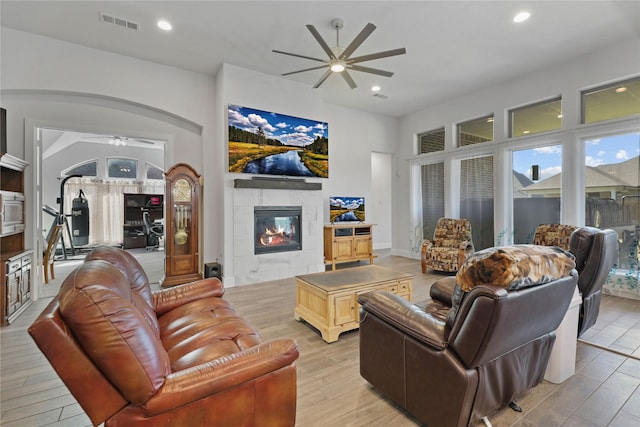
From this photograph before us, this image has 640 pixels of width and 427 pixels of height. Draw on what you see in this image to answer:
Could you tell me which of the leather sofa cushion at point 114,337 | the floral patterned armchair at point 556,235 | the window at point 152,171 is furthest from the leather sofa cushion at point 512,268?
the window at point 152,171

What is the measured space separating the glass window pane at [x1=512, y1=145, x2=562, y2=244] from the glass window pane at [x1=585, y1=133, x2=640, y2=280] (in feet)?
1.34

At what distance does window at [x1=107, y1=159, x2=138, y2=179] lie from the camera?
8.88 m

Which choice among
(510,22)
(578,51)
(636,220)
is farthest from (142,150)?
(636,220)

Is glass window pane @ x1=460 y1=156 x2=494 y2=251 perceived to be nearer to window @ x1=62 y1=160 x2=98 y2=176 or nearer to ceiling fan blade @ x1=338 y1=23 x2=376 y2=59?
ceiling fan blade @ x1=338 y1=23 x2=376 y2=59

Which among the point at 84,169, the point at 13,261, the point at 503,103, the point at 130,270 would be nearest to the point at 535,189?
the point at 503,103

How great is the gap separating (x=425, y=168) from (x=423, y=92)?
5.82 feet

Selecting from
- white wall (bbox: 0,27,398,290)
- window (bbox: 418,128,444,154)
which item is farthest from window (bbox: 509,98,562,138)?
white wall (bbox: 0,27,398,290)

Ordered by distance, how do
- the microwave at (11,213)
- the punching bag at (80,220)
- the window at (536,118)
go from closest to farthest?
the microwave at (11,213) < the window at (536,118) < the punching bag at (80,220)

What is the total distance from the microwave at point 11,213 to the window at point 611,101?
7671 mm

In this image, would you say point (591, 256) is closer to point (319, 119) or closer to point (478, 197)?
point (478, 197)

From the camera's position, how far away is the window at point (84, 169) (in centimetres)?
826

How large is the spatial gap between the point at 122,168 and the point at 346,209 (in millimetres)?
7333

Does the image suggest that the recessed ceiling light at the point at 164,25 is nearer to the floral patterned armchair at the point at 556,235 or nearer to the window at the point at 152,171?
the floral patterned armchair at the point at 556,235

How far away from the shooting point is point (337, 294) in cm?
274
